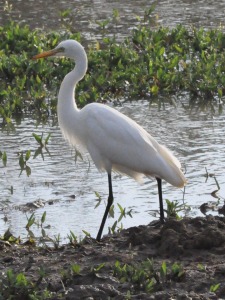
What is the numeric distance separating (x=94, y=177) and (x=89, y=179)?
0.11 meters

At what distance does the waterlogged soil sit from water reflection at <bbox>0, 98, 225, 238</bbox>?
2.32 feet

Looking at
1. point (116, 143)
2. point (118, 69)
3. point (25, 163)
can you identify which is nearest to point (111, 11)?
point (118, 69)

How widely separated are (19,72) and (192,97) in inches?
88.2

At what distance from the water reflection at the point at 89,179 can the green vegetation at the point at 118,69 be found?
618 millimetres

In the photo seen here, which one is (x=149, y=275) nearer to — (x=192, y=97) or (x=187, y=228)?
(x=187, y=228)

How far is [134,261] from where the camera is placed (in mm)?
6504

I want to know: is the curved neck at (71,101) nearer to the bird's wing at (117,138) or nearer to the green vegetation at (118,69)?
the bird's wing at (117,138)

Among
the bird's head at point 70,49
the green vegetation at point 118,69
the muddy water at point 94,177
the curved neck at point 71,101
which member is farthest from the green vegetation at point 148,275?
the green vegetation at point 118,69

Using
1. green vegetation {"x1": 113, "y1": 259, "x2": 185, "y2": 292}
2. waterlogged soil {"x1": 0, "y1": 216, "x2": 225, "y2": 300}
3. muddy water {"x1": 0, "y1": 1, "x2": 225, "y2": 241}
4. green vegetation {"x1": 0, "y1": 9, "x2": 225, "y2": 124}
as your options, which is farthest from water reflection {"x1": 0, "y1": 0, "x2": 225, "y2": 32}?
green vegetation {"x1": 113, "y1": 259, "x2": 185, "y2": 292}

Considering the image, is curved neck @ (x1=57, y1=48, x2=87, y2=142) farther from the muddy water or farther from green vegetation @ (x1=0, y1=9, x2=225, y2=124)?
green vegetation @ (x1=0, y1=9, x2=225, y2=124)

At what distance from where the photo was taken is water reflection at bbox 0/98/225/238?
807 cm

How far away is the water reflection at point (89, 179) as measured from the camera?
8.07 m

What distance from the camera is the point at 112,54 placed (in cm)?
1305

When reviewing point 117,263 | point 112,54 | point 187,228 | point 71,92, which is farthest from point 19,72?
point 117,263
